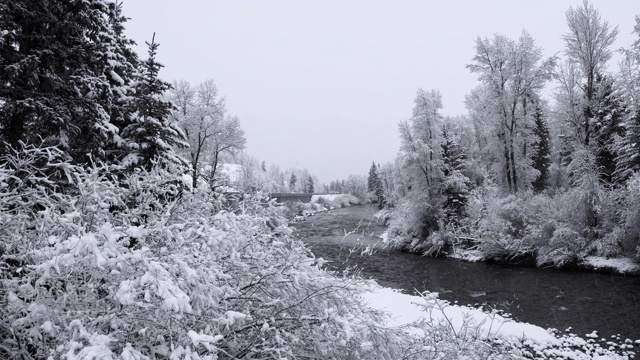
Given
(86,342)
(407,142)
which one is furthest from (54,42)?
(407,142)

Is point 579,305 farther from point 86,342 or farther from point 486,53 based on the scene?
point 486,53

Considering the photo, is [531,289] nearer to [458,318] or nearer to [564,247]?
[564,247]

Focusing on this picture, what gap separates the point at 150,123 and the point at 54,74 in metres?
3.01

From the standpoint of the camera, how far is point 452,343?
420 cm

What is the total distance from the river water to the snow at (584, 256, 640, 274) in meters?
0.48

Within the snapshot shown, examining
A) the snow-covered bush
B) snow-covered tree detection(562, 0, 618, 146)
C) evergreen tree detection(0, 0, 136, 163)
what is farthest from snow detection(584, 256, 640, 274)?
evergreen tree detection(0, 0, 136, 163)

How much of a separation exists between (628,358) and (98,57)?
14947 millimetres

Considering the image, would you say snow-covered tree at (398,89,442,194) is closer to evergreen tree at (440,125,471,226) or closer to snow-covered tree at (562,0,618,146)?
evergreen tree at (440,125,471,226)

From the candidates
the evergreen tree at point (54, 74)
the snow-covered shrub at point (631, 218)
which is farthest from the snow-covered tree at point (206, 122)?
the snow-covered shrub at point (631, 218)

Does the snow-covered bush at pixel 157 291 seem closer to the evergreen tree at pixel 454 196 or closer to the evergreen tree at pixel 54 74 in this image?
the evergreen tree at pixel 54 74

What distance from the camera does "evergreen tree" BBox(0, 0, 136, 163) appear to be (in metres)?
7.33

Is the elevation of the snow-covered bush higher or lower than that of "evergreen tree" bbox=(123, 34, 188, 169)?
lower

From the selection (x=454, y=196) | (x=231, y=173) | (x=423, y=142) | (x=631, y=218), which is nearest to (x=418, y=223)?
(x=454, y=196)

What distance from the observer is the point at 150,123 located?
10875mm
